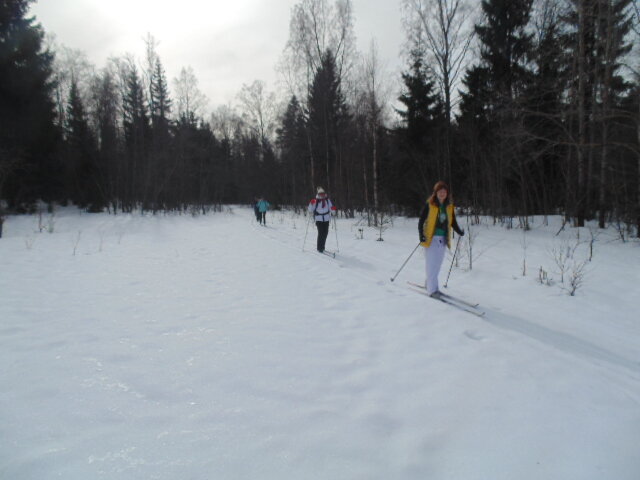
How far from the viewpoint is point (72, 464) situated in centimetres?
164

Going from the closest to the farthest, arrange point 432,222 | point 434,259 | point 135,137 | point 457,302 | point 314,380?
point 314,380 → point 457,302 → point 432,222 → point 434,259 → point 135,137

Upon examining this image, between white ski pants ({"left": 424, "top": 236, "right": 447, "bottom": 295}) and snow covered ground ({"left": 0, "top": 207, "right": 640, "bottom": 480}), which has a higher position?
white ski pants ({"left": 424, "top": 236, "right": 447, "bottom": 295})

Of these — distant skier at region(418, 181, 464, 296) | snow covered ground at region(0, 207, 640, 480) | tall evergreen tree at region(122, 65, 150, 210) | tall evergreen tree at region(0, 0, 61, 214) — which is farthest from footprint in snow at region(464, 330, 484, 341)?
tall evergreen tree at region(122, 65, 150, 210)

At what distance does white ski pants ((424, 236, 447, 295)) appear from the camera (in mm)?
4777

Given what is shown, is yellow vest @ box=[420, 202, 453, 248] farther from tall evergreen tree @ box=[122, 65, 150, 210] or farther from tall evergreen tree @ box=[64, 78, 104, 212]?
tall evergreen tree @ box=[64, 78, 104, 212]

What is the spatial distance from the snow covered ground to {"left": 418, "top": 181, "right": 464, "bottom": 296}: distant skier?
570mm

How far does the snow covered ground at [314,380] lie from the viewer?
1.75 meters

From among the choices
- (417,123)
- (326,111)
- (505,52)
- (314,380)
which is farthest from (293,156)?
(314,380)

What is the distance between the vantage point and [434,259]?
15.9ft

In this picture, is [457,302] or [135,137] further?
[135,137]

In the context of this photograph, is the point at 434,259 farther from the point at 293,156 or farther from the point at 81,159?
the point at 81,159

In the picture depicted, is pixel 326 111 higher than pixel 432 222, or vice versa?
pixel 326 111

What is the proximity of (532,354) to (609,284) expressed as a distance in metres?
3.86

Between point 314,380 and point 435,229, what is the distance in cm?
326
